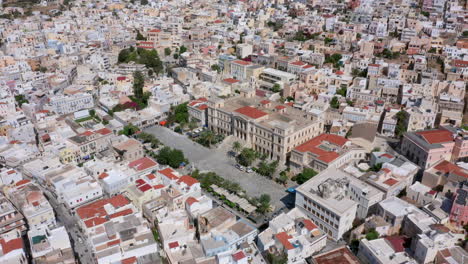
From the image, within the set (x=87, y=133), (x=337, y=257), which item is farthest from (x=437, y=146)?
(x=87, y=133)

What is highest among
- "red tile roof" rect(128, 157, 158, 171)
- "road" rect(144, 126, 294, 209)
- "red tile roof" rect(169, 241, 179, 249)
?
"red tile roof" rect(128, 157, 158, 171)

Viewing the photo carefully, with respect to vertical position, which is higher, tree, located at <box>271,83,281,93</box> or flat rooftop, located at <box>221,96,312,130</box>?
flat rooftop, located at <box>221,96,312,130</box>

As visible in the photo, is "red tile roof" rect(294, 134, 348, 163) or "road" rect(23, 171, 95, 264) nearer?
"road" rect(23, 171, 95, 264)

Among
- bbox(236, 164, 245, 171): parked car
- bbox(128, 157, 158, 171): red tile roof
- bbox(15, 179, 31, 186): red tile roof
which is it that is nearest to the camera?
bbox(15, 179, 31, 186): red tile roof

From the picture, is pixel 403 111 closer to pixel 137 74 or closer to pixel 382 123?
pixel 382 123

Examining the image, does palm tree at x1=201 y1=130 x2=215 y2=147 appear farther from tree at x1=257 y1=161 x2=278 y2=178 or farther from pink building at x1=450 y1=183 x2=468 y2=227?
pink building at x1=450 y1=183 x2=468 y2=227

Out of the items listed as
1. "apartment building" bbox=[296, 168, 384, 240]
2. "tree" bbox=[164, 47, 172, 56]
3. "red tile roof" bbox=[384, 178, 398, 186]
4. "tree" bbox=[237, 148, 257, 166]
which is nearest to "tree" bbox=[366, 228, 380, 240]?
"apartment building" bbox=[296, 168, 384, 240]

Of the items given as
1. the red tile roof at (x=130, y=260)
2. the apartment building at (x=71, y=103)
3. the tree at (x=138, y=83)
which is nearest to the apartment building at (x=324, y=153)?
the red tile roof at (x=130, y=260)
